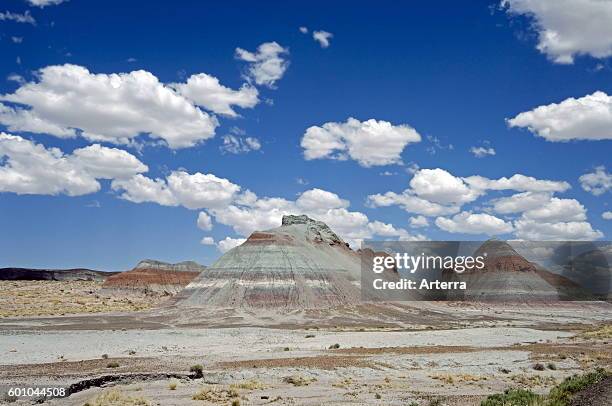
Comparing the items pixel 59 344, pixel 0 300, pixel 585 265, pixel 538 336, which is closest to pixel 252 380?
pixel 59 344

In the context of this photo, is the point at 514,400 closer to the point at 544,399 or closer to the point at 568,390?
the point at 544,399

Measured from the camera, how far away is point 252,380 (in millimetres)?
28391

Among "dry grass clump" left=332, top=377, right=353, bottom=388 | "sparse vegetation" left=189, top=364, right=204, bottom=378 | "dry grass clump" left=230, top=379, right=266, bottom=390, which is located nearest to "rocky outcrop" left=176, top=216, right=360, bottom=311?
"sparse vegetation" left=189, top=364, right=204, bottom=378

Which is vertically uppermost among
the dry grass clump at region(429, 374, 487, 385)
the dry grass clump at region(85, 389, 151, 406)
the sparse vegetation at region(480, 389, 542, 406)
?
the sparse vegetation at region(480, 389, 542, 406)

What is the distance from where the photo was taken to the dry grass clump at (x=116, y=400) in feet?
72.0

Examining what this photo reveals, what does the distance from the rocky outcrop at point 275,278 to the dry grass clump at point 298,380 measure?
69342 millimetres

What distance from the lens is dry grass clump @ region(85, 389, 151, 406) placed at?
72.0 ft

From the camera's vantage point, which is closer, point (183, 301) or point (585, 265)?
point (183, 301)

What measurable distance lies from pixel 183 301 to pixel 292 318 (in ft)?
76.0

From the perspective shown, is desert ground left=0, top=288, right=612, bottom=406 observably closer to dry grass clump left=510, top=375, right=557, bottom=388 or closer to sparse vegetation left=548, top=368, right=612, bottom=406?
dry grass clump left=510, top=375, right=557, bottom=388

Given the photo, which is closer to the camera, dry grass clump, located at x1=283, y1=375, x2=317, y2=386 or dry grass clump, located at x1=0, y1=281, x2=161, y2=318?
dry grass clump, located at x1=283, y1=375, x2=317, y2=386

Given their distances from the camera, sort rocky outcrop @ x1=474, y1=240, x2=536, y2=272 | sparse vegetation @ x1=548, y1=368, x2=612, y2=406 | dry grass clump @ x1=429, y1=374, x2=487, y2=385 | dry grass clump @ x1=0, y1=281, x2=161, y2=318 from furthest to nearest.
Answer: rocky outcrop @ x1=474, y1=240, x2=536, y2=272, dry grass clump @ x1=0, y1=281, x2=161, y2=318, dry grass clump @ x1=429, y1=374, x2=487, y2=385, sparse vegetation @ x1=548, y1=368, x2=612, y2=406

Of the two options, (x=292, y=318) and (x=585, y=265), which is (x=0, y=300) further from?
(x=585, y=265)

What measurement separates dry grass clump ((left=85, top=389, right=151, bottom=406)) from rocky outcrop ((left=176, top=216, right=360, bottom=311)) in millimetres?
75443
